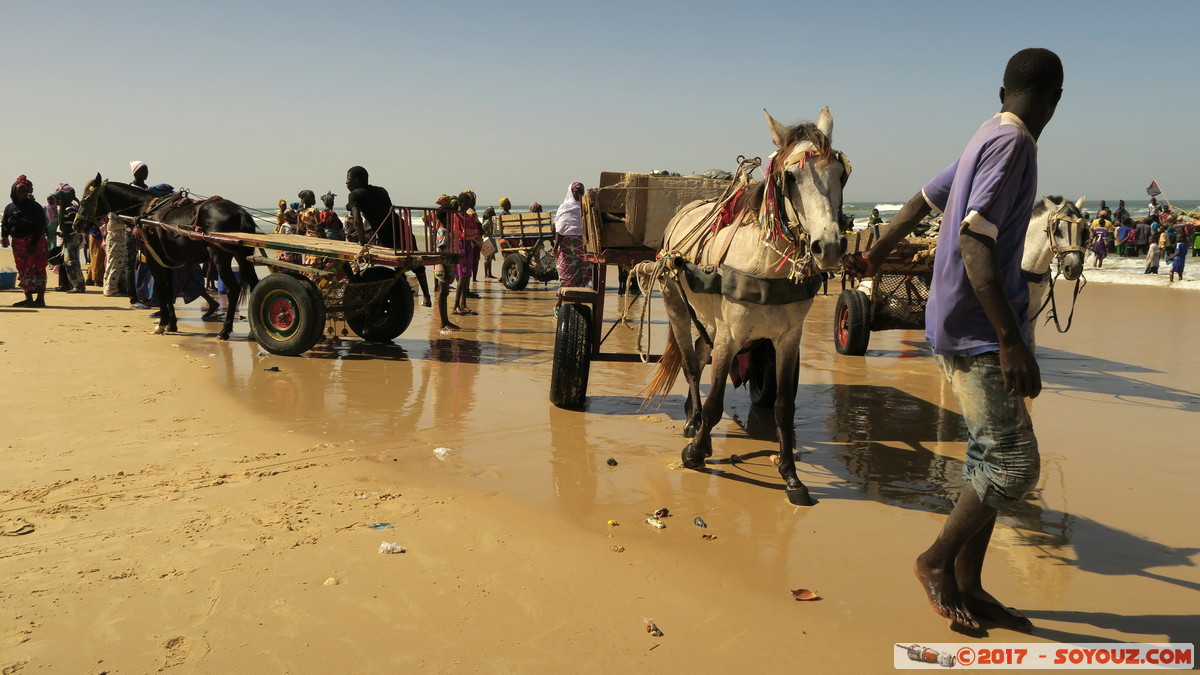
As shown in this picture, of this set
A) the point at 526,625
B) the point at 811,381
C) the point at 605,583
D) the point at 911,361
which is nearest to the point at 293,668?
the point at 526,625

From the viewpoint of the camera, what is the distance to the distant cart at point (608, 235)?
23.6ft

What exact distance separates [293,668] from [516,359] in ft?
23.1

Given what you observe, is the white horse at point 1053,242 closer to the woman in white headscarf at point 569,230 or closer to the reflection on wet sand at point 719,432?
the reflection on wet sand at point 719,432

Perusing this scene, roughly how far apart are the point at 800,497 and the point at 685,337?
1.86 m

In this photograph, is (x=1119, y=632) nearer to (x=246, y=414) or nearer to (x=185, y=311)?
(x=246, y=414)

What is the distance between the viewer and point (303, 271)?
9883 mm

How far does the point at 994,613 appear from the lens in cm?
349

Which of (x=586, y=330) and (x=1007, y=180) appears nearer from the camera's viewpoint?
(x=1007, y=180)

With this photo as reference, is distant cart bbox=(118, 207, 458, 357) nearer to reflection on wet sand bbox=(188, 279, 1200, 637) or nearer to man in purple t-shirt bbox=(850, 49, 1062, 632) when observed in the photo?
reflection on wet sand bbox=(188, 279, 1200, 637)

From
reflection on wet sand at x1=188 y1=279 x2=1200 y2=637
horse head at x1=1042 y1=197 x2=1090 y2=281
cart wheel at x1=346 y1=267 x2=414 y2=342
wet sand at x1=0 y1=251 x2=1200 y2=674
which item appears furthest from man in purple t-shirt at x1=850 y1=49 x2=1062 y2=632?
cart wheel at x1=346 y1=267 x2=414 y2=342

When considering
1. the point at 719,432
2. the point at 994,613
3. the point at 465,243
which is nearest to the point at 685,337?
the point at 719,432

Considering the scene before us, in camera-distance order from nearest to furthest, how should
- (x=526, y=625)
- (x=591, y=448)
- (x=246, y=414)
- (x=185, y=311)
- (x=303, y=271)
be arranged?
(x=526, y=625)
(x=591, y=448)
(x=246, y=414)
(x=303, y=271)
(x=185, y=311)

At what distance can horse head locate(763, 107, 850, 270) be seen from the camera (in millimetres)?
4211

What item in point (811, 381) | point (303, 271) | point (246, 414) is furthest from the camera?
point (303, 271)
